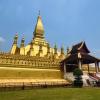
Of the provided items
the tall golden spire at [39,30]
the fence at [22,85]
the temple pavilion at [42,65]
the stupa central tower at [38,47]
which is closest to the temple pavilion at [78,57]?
the temple pavilion at [42,65]

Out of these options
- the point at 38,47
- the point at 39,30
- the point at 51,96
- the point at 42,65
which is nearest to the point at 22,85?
the point at 42,65

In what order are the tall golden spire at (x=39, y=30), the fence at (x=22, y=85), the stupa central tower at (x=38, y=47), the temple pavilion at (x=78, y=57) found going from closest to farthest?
the fence at (x=22, y=85)
the temple pavilion at (x=78, y=57)
the stupa central tower at (x=38, y=47)
the tall golden spire at (x=39, y=30)

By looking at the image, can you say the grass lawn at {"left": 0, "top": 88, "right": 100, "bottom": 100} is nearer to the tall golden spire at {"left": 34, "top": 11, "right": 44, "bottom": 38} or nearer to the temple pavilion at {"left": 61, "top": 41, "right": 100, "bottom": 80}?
the temple pavilion at {"left": 61, "top": 41, "right": 100, "bottom": 80}

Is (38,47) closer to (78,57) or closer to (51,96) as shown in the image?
(78,57)

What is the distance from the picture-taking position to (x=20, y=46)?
5884 centimetres

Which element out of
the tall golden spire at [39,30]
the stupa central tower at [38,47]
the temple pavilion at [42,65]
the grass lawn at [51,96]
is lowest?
the grass lawn at [51,96]

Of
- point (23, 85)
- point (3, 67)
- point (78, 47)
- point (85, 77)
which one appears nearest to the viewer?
point (23, 85)

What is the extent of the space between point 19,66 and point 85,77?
37.7 ft

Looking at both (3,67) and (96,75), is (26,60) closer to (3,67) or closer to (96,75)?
(3,67)

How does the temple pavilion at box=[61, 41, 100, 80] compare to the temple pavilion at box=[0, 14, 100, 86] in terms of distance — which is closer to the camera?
the temple pavilion at box=[0, 14, 100, 86]

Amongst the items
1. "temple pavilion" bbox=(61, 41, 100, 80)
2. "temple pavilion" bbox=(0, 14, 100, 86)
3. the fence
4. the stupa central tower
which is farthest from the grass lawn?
the stupa central tower

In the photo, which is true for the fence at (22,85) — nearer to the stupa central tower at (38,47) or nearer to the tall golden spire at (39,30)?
the stupa central tower at (38,47)

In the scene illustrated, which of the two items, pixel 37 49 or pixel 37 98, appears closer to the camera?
pixel 37 98

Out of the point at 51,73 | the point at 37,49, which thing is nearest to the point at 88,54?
the point at 51,73
